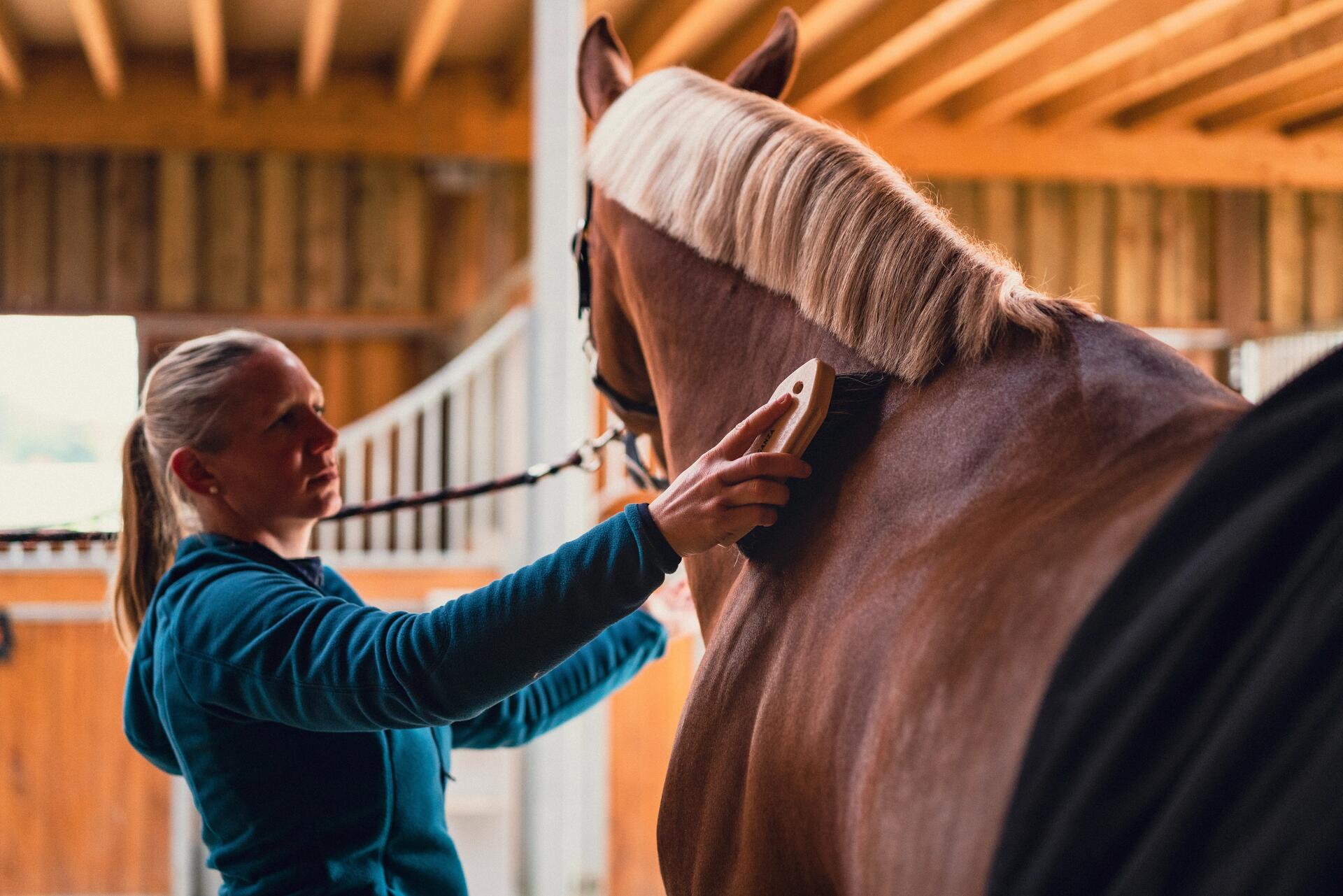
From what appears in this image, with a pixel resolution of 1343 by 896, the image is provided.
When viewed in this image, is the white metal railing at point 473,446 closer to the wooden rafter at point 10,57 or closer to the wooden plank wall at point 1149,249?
the wooden plank wall at point 1149,249

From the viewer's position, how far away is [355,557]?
12.4 ft

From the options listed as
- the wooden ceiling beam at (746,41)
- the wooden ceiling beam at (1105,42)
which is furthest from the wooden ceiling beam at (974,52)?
the wooden ceiling beam at (746,41)

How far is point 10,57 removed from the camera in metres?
4.84

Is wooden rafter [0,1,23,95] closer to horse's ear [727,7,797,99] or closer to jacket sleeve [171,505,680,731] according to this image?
horse's ear [727,7,797,99]

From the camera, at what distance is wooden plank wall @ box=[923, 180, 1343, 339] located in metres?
2.39

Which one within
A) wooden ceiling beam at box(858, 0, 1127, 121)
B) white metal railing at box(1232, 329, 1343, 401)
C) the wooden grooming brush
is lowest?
the wooden grooming brush

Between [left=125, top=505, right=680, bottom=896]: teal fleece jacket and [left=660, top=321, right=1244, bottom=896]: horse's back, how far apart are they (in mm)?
119

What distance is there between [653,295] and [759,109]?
0.63ft

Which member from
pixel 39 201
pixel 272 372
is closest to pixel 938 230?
pixel 272 372

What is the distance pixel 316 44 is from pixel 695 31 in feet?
5.73

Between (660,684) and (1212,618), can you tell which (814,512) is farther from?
(660,684)

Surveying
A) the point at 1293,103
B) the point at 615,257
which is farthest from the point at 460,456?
the point at 1293,103

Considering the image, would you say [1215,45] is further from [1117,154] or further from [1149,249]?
[1149,249]

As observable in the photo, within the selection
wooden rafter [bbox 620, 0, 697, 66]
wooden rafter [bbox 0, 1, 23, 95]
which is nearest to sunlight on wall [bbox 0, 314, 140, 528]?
wooden rafter [bbox 0, 1, 23, 95]
